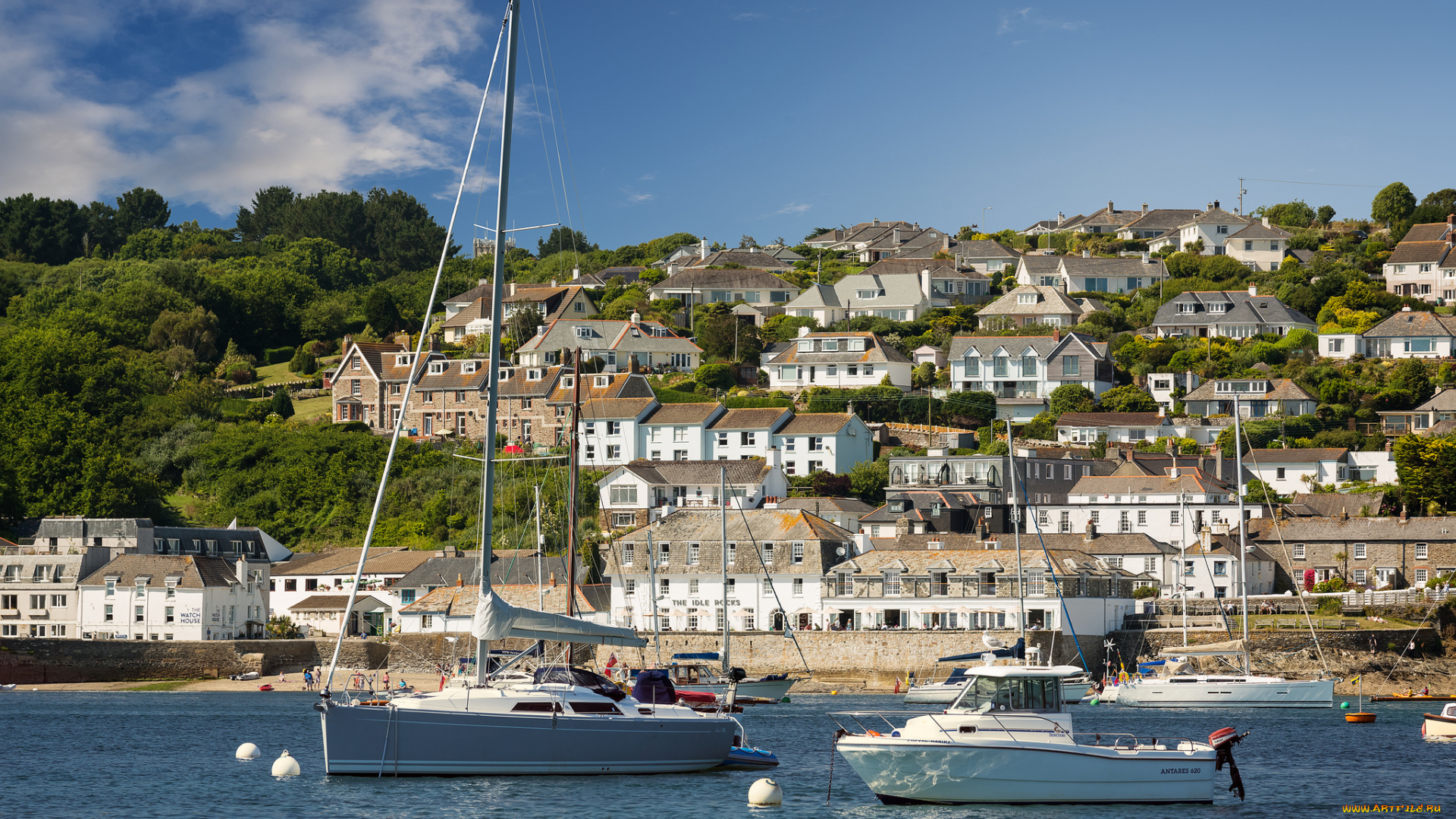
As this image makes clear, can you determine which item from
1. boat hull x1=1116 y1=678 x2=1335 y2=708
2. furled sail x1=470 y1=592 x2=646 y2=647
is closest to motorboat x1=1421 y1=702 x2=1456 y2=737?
boat hull x1=1116 y1=678 x2=1335 y2=708

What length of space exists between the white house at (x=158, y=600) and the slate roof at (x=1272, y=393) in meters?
57.6

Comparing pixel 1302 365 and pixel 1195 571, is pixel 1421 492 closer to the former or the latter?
pixel 1195 571

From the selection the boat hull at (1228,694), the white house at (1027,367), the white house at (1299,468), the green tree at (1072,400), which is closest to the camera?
the boat hull at (1228,694)

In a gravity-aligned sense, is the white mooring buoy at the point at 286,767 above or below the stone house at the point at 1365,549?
below

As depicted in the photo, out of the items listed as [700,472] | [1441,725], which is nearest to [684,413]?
[700,472]

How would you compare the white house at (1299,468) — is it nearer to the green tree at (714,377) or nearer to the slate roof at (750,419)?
the slate roof at (750,419)

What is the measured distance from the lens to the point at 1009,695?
26953mm

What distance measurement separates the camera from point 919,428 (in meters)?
91.8

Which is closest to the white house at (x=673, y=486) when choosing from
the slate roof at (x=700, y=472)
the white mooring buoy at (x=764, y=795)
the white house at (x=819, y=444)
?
the slate roof at (x=700, y=472)

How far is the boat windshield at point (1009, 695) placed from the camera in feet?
88.4

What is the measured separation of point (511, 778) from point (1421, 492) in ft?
188

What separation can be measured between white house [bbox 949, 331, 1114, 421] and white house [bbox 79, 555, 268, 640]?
1921 inches

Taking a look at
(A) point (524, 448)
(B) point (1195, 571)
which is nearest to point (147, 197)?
(A) point (524, 448)

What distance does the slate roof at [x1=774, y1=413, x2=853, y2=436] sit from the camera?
285 ft
